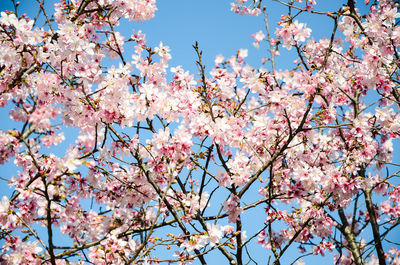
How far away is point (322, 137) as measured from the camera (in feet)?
17.7

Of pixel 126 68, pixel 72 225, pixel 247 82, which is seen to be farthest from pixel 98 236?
pixel 247 82

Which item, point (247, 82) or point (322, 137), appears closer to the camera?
point (247, 82)

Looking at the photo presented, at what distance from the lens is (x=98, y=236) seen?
412 centimetres

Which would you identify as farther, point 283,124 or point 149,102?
point 283,124

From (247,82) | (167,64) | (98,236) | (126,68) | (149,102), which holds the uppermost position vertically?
(167,64)

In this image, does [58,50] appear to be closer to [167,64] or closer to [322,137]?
[167,64]

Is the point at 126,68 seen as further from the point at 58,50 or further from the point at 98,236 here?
the point at 98,236

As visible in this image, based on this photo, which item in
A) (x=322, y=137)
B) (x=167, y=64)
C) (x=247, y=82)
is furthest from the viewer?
(x=322, y=137)

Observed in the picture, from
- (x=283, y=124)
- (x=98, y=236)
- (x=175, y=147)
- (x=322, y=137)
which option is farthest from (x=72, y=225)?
(x=322, y=137)

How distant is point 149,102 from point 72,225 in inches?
80.0

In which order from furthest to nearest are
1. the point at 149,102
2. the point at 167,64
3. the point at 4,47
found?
the point at 167,64, the point at 149,102, the point at 4,47

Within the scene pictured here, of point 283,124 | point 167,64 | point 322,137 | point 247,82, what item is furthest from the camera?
point 322,137

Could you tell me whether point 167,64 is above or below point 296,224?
above

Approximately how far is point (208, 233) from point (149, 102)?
174cm
